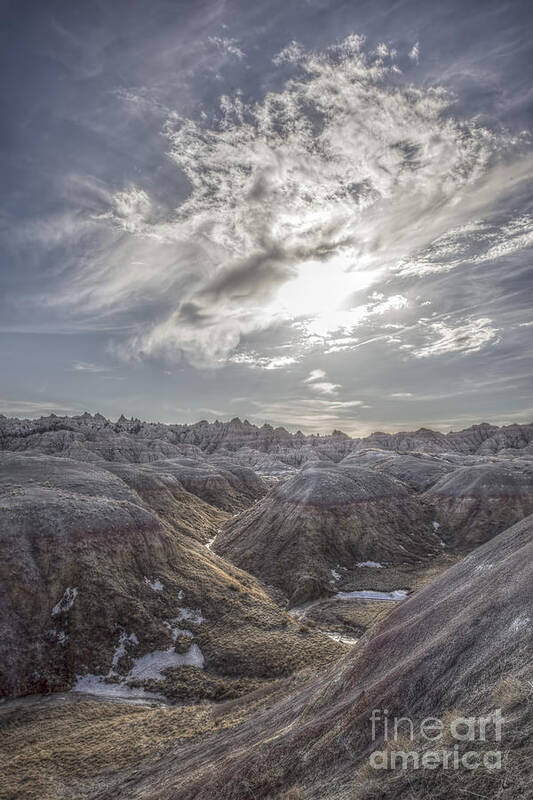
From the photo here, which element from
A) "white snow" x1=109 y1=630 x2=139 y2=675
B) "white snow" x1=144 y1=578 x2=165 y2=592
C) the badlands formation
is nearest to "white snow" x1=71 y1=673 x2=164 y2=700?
the badlands formation

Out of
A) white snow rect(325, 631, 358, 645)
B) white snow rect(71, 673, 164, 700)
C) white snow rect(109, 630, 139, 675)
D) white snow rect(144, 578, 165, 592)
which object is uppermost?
white snow rect(144, 578, 165, 592)

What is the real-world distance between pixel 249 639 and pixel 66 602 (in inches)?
548

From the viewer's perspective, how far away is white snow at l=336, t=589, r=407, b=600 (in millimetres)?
41875

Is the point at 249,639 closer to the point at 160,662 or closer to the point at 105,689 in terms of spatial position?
the point at 160,662

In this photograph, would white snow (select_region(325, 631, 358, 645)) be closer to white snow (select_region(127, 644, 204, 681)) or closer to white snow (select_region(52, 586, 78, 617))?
white snow (select_region(127, 644, 204, 681))

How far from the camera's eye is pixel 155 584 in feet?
106

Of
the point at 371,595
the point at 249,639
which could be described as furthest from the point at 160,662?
the point at 371,595

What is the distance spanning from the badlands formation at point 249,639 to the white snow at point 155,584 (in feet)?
1.39

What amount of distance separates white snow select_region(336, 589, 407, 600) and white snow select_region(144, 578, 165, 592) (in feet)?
70.1

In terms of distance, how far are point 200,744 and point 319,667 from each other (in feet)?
32.6

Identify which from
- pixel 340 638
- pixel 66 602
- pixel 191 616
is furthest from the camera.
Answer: pixel 340 638

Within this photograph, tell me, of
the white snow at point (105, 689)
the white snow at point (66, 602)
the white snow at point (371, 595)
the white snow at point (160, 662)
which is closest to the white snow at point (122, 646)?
the white snow at point (105, 689)

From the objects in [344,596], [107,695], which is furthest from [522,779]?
[344,596]

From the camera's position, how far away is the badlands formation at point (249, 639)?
9.01 metres
